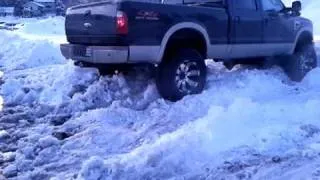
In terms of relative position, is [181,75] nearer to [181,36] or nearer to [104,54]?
[181,36]

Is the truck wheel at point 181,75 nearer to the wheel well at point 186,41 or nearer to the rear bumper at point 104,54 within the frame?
the wheel well at point 186,41

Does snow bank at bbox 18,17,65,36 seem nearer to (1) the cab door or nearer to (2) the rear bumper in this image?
(1) the cab door

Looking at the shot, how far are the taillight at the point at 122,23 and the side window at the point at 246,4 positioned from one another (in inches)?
99.5

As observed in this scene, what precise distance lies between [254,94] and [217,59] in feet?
3.80

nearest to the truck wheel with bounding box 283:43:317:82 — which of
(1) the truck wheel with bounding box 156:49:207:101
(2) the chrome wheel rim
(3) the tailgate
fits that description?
(1) the truck wheel with bounding box 156:49:207:101

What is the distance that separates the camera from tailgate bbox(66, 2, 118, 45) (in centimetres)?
754

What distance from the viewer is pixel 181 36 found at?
27.0 ft

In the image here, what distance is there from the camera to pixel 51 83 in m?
9.73

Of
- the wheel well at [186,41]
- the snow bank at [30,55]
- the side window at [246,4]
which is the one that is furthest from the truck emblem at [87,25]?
the snow bank at [30,55]

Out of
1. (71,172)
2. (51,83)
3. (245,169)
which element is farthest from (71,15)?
(245,169)

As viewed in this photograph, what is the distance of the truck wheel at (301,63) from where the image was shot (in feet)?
33.0

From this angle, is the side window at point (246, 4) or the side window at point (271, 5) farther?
the side window at point (271, 5)

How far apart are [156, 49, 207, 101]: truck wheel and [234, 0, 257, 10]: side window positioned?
1408mm

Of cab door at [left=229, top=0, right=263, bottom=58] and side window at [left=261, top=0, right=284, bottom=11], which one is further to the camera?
side window at [left=261, top=0, right=284, bottom=11]
